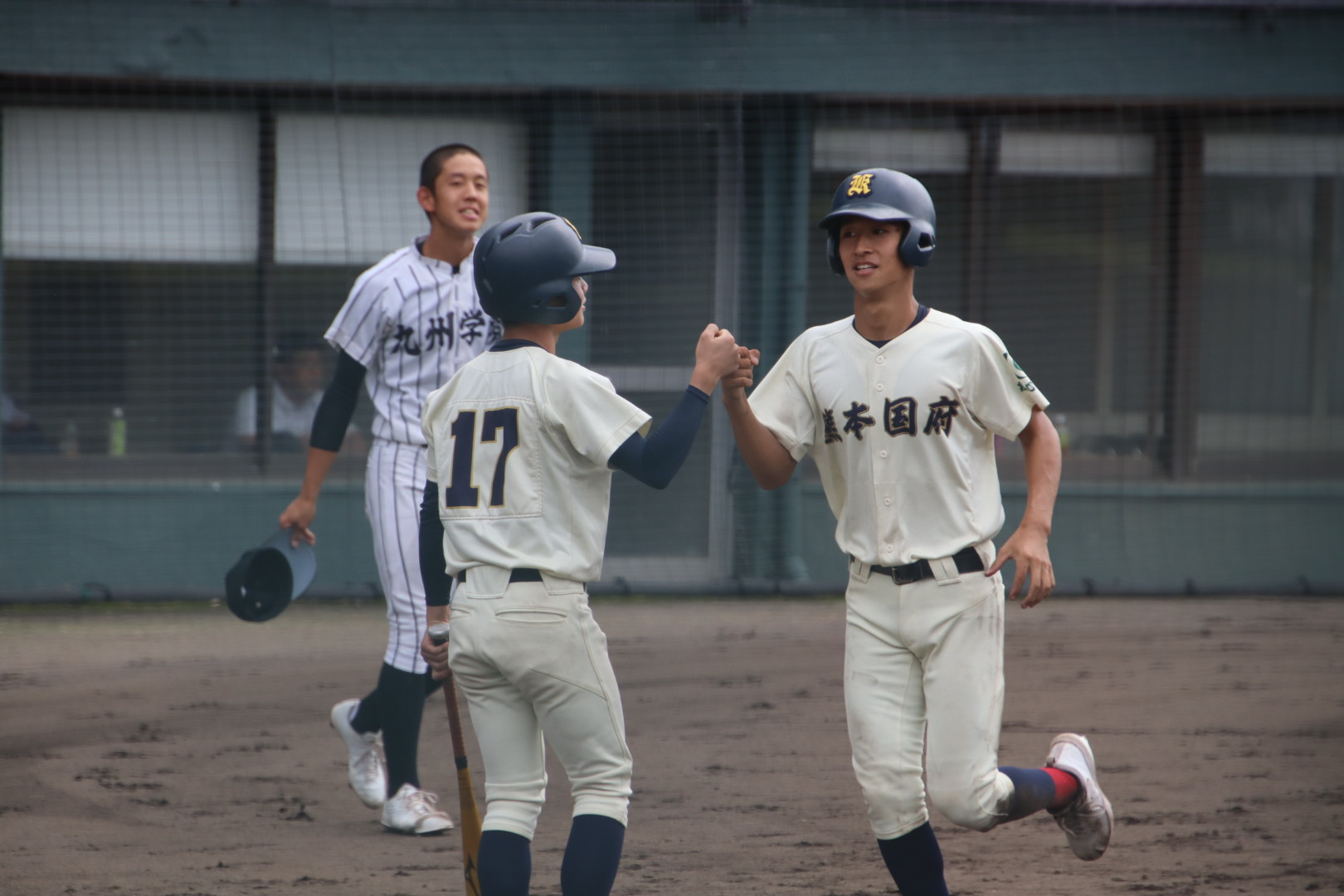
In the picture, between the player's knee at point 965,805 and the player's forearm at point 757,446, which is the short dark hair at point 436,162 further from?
the player's knee at point 965,805

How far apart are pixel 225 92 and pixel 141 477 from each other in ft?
8.27

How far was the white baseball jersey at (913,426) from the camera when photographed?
10.9 ft

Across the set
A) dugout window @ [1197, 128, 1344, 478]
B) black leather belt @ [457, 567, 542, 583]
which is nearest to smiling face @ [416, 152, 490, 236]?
black leather belt @ [457, 567, 542, 583]

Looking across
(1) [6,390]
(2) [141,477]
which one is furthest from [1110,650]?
(1) [6,390]

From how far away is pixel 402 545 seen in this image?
434 cm

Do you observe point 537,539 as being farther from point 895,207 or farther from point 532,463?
point 895,207

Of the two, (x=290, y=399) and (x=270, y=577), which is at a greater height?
(x=290, y=399)

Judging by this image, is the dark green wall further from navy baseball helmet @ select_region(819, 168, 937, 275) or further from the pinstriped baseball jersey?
navy baseball helmet @ select_region(819, 168, 937, 275)

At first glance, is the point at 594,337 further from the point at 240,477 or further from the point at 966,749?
the point at 966,749

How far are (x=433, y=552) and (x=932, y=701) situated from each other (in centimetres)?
125

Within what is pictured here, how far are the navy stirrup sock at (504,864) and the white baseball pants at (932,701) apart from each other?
0.83m

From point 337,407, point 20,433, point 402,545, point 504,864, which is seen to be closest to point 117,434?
point 20,433

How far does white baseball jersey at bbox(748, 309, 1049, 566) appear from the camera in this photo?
130 inches

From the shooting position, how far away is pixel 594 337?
A: 360 inches
